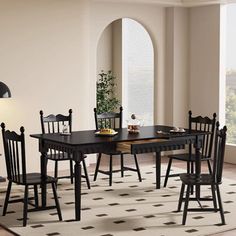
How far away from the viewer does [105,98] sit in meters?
10.6

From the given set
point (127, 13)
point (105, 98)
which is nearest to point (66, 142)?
point (127, 13)

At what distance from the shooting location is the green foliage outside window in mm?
10414

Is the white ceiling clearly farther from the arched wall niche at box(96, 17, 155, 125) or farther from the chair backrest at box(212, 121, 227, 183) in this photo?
→ the chair backrest at box(212, 121, 227, 183)

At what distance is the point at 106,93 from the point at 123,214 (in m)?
4.82

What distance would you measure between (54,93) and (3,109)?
2.59 ft

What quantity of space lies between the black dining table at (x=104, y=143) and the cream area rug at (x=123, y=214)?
0.27 meters

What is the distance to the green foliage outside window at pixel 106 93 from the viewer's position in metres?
10.4

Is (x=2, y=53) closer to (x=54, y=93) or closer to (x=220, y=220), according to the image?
(x=54, y=93)

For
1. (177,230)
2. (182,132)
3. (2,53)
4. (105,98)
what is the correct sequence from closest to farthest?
(177,230), (182,132), (2,53), (105,98)

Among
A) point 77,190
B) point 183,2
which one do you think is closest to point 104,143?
point 77,190

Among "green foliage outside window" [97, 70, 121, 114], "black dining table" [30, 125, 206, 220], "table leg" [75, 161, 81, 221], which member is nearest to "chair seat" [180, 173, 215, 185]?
"black dining table" [30, 125, 206, 220]

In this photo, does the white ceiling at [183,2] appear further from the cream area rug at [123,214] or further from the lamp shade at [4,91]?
the cream area rug at [123,214]

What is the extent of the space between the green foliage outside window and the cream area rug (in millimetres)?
2969

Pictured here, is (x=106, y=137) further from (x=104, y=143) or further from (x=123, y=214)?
(x=123, y=214)
